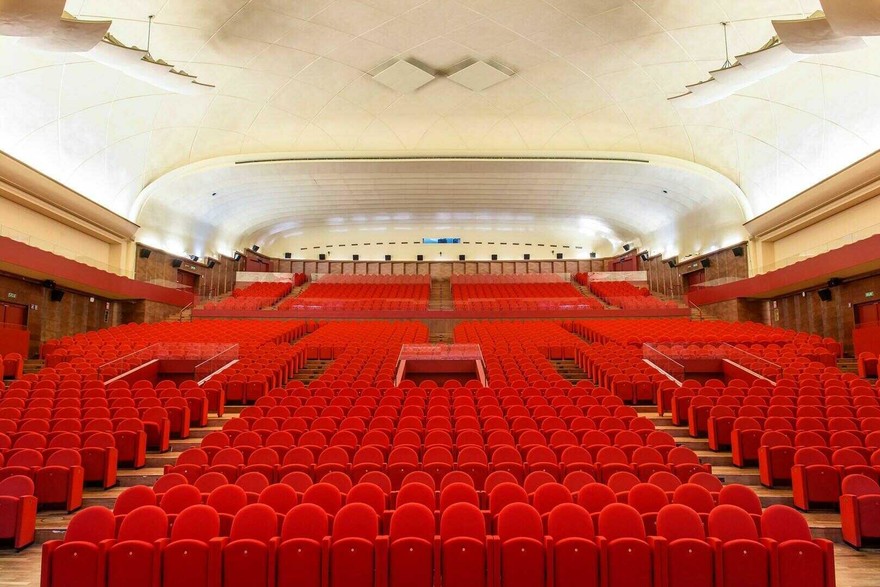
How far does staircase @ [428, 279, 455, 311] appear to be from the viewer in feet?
66.3

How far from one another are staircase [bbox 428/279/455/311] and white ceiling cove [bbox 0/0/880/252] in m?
5.52

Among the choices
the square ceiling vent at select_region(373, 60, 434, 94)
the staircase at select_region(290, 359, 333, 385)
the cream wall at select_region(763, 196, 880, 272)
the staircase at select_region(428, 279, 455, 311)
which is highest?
the square ceiling vent at select_region(373, 60, 434, 94)

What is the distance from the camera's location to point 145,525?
389 cm

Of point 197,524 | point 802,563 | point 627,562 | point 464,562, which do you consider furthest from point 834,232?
point 197,524

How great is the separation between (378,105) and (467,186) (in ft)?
21.8

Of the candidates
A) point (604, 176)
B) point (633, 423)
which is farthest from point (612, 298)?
point (633, 423)

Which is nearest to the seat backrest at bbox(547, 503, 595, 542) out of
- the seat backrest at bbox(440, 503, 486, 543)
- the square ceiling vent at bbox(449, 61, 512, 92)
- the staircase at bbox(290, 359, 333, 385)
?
the seat backrest at bbox(440, 503, 486, 543)

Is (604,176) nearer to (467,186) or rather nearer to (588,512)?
(467,186)

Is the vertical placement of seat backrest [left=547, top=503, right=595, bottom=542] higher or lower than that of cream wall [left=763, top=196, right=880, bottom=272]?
lower

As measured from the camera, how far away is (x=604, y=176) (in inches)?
805

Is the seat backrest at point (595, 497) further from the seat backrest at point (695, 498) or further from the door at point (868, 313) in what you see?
the door at point (868, 313)

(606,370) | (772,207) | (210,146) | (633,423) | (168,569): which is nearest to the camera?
(168,569)

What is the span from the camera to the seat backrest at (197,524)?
3830 mm

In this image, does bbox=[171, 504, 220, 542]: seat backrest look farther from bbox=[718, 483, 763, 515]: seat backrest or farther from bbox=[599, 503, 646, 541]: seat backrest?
bbox=[718, 483, 763, 515]: seat backrest
